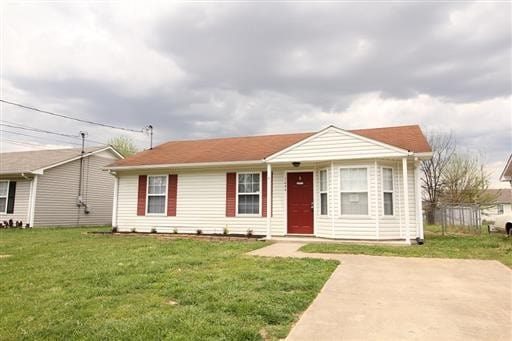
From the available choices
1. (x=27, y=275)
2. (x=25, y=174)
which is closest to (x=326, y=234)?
(x=27, y=275)

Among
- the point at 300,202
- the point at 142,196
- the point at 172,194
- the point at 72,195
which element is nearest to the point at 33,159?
the point at 72,195

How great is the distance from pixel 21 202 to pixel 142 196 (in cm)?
901

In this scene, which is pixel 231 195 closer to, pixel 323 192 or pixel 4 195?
pixel 323 192

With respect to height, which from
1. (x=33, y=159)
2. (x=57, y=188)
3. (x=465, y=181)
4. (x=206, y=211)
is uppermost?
(x=33, y=159)

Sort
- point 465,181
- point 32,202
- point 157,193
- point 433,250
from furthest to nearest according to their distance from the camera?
point 465,181, point 32,202, point 157,193, point 433,250

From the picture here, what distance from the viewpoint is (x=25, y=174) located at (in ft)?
59.9

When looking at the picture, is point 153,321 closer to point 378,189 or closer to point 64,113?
point 378,189

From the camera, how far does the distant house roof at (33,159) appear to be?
60.5 feet

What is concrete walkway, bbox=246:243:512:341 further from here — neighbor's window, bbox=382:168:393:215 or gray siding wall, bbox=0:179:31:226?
gray siding wall, bbox=0:179:31:226

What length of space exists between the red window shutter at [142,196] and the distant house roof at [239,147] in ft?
2.11

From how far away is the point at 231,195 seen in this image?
42.3 feet

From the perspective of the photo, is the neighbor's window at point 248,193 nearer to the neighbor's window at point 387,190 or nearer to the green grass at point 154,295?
the neighbor's window at point 387,190

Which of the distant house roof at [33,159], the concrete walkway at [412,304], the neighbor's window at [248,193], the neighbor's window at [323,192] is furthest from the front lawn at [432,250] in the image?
the distant house roof at [33,159]

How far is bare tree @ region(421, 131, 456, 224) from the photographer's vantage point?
28734 mm
